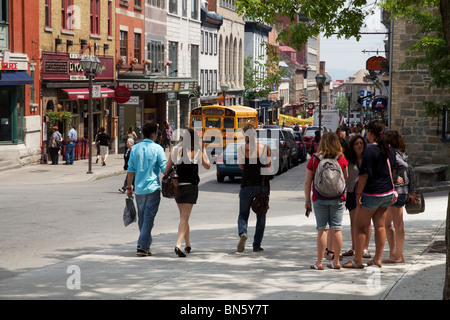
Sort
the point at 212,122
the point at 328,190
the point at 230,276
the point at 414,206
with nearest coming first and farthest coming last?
1. the point at 230,276
2. the point at 328,190
3. the point at 414,206
4. the point at 212,122

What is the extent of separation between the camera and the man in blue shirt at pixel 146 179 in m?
10.5

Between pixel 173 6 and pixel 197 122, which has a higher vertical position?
pixel 173 6

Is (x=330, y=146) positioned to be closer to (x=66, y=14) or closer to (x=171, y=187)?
(x=171, y=187)

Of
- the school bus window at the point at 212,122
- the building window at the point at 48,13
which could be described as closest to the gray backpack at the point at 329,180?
the building window at the point at 48,13

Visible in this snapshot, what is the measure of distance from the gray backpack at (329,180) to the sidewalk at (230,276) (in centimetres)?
93

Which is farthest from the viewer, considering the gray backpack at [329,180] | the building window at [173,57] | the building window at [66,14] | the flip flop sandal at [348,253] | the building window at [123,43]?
the building window at [173,57]

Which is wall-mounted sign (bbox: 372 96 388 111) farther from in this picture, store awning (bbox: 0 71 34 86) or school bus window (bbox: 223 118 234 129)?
store awning (bbox: 0 71 34 86)

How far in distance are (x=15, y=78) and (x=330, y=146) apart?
2163cm

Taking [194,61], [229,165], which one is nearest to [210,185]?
[229,165]

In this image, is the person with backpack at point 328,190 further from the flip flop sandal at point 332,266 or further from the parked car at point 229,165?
the parked car at point 229,165

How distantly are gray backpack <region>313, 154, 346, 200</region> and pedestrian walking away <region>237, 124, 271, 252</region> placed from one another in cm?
169

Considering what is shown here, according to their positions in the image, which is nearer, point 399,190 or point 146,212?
point 399,190

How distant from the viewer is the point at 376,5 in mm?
14281

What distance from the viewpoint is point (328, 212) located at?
899 centimetres
